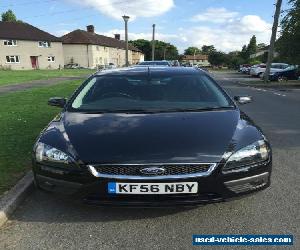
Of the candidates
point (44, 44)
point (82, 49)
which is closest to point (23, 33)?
point (44, 44)

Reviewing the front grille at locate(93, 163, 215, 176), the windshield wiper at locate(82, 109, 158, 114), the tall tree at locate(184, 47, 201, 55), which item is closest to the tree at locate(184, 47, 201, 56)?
the tall tree at locate(184, 47, 201, 55)

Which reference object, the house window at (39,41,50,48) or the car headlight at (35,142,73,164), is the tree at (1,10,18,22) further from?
the car headlight at (35,142,73,164)

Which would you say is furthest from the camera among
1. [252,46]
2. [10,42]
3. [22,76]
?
[252,46]

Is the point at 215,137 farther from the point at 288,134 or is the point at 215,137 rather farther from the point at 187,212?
the point at 288,134

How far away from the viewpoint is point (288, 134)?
795 centimetres

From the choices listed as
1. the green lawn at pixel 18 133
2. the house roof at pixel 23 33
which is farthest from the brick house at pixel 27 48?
the green lawn at pixel 18 133

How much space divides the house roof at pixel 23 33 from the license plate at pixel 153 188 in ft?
204

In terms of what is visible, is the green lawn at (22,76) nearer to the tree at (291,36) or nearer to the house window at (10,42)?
the tree at (291,36)

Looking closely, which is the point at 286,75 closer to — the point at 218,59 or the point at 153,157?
the point at 153,157

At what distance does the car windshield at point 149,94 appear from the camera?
188 inches

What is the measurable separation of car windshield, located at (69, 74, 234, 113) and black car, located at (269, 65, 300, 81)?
2588 cm

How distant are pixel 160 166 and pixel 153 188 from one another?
8.0 inches

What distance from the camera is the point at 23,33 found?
6347 centimetres

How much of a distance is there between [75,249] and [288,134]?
19.1ft
